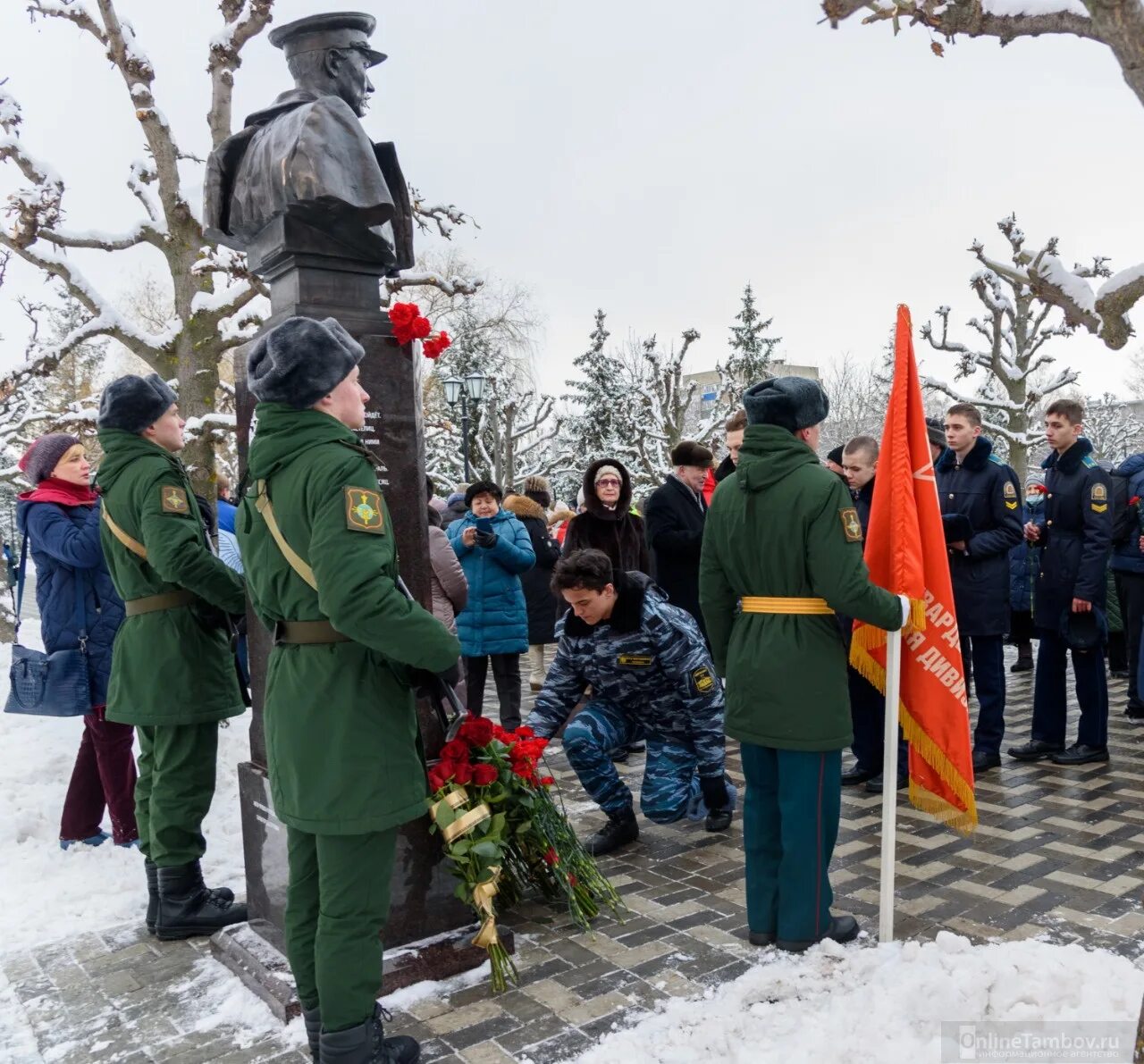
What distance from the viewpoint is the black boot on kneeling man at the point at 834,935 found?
3.72m

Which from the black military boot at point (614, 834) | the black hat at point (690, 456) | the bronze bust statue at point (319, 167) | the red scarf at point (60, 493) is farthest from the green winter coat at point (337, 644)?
the black hat at point (690, 456)

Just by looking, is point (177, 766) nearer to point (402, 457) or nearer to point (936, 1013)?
point (402, 457)

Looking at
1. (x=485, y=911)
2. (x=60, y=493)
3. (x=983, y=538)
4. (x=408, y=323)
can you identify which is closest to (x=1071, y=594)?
(x=983, y=538)

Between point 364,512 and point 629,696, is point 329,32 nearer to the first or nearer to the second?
point 364,512

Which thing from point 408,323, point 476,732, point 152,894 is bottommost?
point 152,894

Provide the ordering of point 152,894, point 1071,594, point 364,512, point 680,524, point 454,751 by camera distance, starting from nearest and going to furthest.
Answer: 1. point 364,512
2. point 454,751
3. point 152,894
4. point 1071,594
5. point 680,524

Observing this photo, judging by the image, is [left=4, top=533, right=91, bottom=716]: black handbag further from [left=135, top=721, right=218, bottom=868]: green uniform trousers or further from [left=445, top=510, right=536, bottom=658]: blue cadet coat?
[left=445, top=510, right=536, bottom=658]: blue cadet coat

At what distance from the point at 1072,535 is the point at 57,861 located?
604cm

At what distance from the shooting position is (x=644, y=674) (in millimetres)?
5059

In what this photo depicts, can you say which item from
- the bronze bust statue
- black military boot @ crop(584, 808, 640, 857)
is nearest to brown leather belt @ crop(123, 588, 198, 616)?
the bronze bust statue

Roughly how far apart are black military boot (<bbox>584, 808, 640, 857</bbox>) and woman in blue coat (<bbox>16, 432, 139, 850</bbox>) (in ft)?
7.50

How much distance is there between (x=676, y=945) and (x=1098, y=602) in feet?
12.5

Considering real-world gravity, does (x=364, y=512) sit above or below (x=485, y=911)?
above

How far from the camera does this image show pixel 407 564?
3949 millimetres
